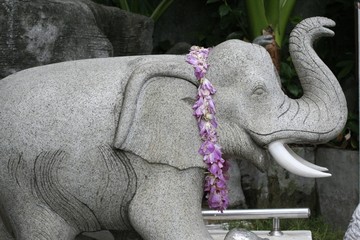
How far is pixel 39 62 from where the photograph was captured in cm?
363

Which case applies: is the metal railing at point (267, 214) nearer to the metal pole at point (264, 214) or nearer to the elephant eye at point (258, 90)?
the metal pole at point (264, 214)

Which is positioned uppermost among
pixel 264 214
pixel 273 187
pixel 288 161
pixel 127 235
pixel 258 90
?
pixel 258 90

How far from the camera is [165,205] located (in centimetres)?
254

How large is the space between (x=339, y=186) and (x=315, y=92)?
3.02 meters

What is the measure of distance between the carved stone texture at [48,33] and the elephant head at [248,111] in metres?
1.08

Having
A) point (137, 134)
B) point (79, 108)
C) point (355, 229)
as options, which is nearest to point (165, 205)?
point (137, 134)

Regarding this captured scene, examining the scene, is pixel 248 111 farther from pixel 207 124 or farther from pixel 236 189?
pixel 236 189

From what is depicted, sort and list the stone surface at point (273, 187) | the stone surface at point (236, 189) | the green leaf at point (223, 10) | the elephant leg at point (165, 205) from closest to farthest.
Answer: the elephant leg at point (165, 205)
the stone surface at point (236, 189)
the stone surface at point (273, 187)
the green leaf at point (223, 10)

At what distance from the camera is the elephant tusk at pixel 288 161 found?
104 inches

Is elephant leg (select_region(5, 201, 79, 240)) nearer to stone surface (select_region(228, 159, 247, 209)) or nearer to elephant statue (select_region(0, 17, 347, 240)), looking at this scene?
elephant statue (select_region(0, 17, 347, 240))

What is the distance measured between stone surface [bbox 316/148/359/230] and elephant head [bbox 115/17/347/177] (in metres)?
2.92

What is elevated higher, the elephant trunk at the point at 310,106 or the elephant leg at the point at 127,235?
the elephant trunk at the point at 310,106

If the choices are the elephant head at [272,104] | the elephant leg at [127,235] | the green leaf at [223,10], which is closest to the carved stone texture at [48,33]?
the elephant leg at [127,235]

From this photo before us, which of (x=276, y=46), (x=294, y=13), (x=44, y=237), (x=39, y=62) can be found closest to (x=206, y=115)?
(x=44, y=237)
